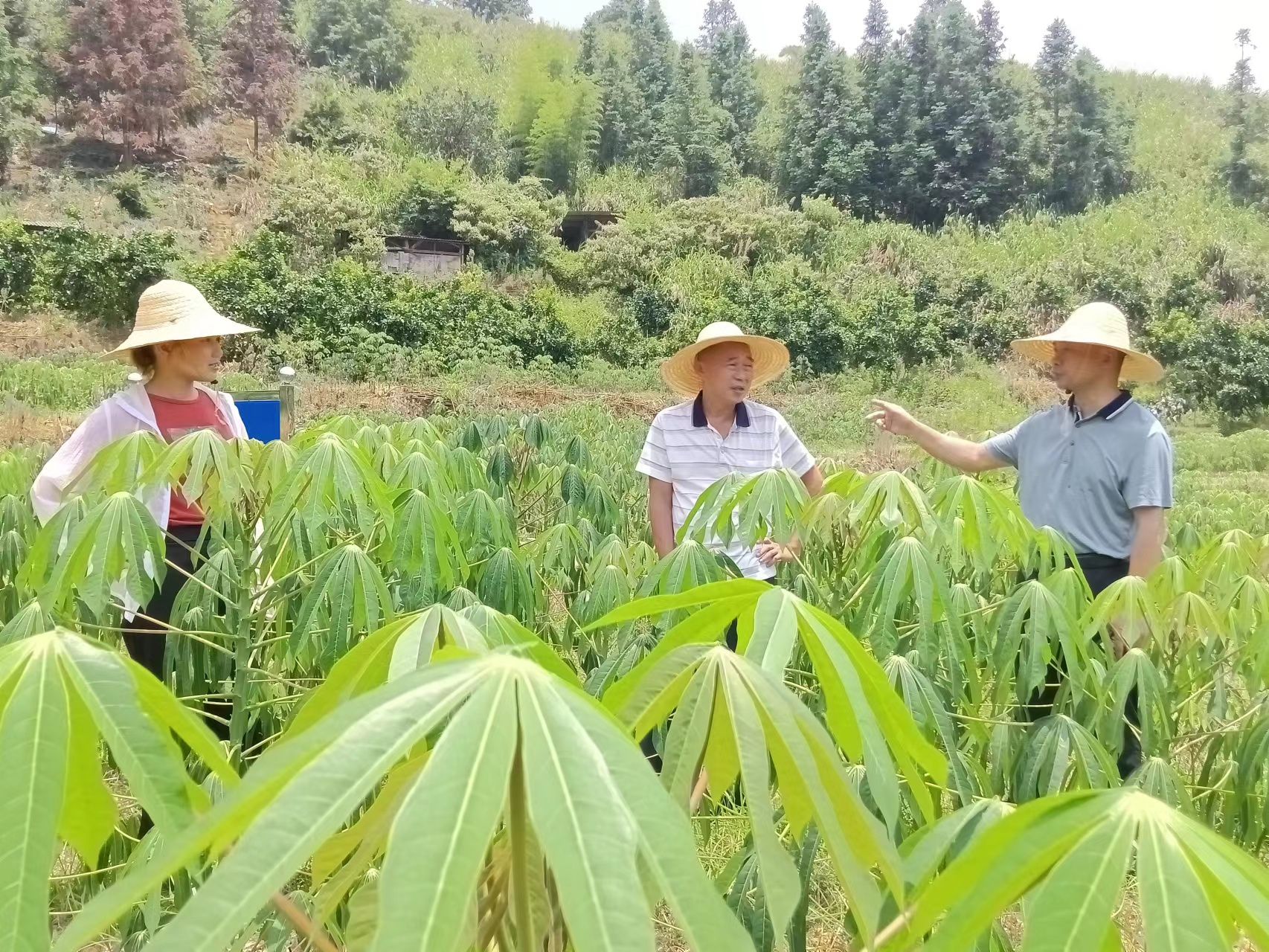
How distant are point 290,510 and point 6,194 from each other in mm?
19814

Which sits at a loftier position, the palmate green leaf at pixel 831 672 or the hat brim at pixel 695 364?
the hat brim at pixel 695 364

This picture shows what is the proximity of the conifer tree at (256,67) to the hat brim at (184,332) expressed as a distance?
73.7ft

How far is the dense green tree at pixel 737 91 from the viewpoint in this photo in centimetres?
2791

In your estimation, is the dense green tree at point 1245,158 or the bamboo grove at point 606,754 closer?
the bamboo grove at point 606,754

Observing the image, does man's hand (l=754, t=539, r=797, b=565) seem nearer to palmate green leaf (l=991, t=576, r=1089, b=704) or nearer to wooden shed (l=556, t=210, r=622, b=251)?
palmate green leaf (l=991, t=576, r=1089, b=704)

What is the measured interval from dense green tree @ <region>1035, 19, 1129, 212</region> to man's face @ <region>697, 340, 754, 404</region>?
25591 mm

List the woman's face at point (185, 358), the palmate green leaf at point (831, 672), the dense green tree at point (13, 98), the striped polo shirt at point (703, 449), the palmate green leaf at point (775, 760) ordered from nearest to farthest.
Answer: the palmate green leaf at point (775, 760) < the palmate green leaf at point (831, 672) < the woman's face at point (185, 358) < the striped polo shirt at point (703, 449) < the dense green tree at point (13, 98)

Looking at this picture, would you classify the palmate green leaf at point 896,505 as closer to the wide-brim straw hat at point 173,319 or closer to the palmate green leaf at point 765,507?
the palmate green leaf at point 765,507

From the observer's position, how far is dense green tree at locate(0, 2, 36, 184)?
17.6 meters

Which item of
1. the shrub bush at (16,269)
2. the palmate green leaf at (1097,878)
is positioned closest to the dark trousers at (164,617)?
the palmate green leaf at (1097,878)

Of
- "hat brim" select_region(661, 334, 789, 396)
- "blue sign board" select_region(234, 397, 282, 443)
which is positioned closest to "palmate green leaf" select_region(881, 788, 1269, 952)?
"hat brim" select_region(661, 334, 789, 396)

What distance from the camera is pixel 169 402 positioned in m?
1.65

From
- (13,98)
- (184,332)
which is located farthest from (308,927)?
(13,98)

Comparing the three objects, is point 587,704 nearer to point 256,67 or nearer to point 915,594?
point 915,594
